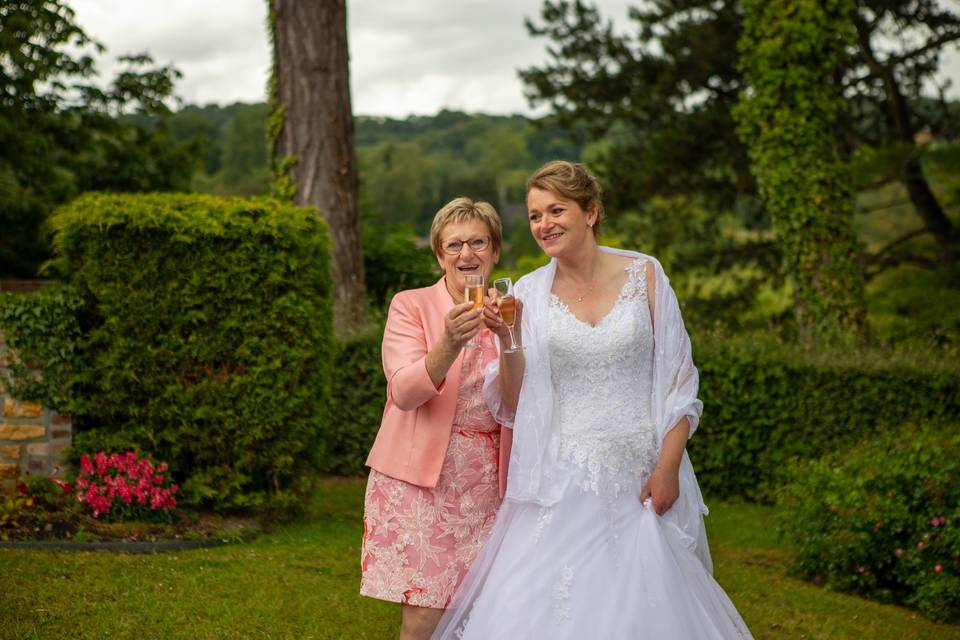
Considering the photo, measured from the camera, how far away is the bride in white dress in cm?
342

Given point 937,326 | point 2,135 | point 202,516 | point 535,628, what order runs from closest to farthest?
1. point 535,628
2. point 202,516
3. point 2,135
4. point 937,326

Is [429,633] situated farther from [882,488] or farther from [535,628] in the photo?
[882,488]

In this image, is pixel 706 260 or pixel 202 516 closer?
pixel 202 516

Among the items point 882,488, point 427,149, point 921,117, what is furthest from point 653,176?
point 427,149

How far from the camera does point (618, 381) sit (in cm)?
362

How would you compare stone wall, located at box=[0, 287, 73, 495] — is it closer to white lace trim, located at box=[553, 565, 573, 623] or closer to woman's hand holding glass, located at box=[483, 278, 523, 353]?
woman's hand holding glass, located at box=[483, 278, 523, 353]

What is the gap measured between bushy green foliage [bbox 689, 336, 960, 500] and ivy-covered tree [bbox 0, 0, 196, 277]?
957 centimetres

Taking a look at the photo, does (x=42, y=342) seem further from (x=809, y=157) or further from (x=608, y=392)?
(x=809, y=157)

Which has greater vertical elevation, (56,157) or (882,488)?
(56,157)

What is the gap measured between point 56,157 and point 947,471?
13413 mm

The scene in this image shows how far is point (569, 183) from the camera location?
360cm

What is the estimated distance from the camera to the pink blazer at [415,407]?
3.72 m

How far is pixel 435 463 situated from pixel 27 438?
4.31m

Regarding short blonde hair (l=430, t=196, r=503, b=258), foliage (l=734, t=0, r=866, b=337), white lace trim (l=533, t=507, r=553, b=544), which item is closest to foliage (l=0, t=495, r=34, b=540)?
short blonde hair (l=430, t=196, r=503, b=258)
